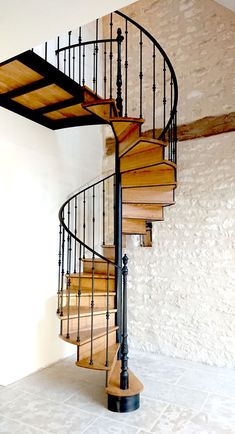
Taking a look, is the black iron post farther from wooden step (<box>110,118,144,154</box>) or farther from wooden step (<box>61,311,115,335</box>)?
wooden step (<box>61,311,115,335</box>)

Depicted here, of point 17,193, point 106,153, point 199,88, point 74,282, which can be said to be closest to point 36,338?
point 74,282

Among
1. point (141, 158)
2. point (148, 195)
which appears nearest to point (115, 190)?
point (148, 195)

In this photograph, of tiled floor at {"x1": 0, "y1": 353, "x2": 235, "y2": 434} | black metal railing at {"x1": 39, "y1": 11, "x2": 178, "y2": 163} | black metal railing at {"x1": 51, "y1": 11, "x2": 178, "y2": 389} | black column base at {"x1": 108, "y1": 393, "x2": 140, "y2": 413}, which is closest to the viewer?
tiled floor at {"x1": 0, "y1": 353, "x2": 235, "y2": 434}

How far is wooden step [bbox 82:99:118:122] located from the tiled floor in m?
2.60

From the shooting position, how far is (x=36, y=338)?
352 cm

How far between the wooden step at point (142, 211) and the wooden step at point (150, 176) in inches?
12.2

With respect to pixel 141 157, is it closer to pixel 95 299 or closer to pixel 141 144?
pixel 141 144

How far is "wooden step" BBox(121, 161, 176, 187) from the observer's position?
10.8 ft

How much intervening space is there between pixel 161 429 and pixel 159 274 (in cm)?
197

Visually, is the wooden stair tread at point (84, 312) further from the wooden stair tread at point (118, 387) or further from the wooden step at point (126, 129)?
the wooden step at point (126, 129)

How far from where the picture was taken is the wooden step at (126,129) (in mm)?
2938

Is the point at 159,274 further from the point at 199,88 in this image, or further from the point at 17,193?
the point at 199,88

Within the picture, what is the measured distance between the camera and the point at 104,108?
3.03m

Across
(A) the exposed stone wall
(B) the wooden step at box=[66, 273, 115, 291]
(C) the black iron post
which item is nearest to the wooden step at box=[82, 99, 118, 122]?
(C) the black iron post
